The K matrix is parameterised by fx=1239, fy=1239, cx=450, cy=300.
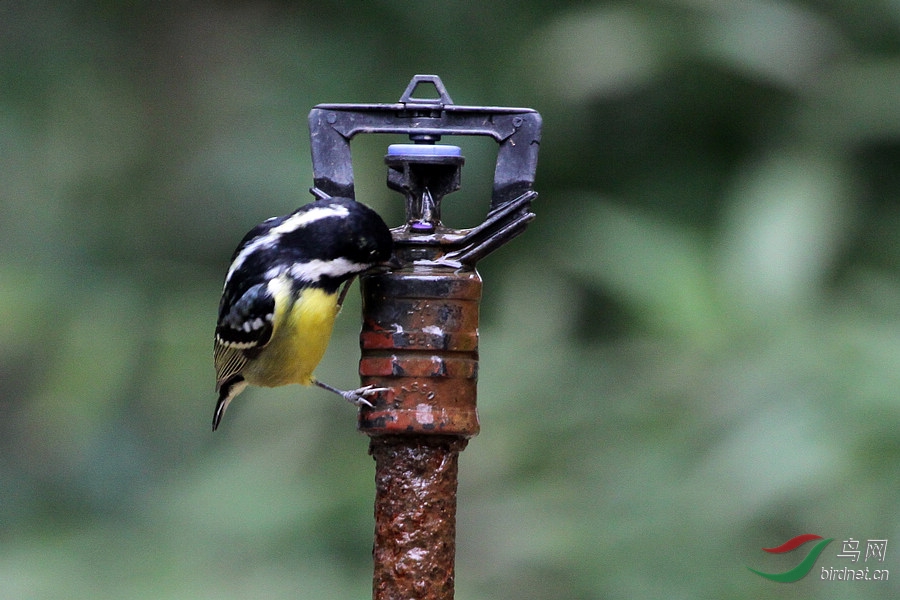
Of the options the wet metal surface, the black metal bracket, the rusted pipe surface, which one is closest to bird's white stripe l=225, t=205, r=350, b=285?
the black metal bracket

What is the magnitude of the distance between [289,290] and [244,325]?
216 mm

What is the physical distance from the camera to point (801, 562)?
181 inches

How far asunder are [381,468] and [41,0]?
199 inches

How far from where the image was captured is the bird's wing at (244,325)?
335 cm

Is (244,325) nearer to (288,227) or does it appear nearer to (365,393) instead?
(288,227)

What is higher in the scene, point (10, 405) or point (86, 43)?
point (86, 43)

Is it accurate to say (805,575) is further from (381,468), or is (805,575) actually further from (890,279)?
(381,468)

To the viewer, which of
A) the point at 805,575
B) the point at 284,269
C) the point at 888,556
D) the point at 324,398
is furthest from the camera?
the point at 324,398

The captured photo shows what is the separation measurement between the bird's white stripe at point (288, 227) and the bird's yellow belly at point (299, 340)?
0.17m

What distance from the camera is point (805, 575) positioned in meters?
4.51

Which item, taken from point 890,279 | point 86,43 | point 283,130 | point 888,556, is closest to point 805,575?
point 888,556

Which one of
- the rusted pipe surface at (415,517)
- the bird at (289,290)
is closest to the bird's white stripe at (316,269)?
the bird at (289,290)

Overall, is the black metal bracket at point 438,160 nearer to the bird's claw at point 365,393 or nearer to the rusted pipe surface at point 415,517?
the bird's claw at point 365,393

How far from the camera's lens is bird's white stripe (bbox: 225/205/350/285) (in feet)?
9.59
